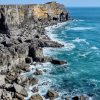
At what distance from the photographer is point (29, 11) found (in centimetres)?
14388

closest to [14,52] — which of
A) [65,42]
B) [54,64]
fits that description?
[54,64]

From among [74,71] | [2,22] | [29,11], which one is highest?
[29,11]

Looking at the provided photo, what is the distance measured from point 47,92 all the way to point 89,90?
9.16 m

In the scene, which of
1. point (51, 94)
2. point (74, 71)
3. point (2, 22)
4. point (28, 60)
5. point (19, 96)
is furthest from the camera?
point (2, 22)

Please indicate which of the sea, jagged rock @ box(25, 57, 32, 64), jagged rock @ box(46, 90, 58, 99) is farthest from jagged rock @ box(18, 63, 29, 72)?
jagged rock @ box(46, 90, 58, 99)

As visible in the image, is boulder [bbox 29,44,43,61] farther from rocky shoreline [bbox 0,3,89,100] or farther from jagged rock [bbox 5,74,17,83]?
jagged rock [bbox 5,74,17,83]

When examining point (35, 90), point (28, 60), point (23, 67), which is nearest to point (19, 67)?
point (23, 67)

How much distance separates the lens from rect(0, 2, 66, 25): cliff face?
118 m

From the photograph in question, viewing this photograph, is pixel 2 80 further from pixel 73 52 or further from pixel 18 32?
pixel 18 32

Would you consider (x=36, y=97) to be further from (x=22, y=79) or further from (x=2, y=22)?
(x=2, y=22)

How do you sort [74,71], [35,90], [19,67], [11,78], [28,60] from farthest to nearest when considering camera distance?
[28,60], [74,71], [19,67], [11,78], [35,90]

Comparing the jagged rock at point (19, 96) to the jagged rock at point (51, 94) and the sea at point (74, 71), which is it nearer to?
the jagged rock at point (51, 94)

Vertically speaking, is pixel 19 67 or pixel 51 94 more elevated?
pixel 19 67

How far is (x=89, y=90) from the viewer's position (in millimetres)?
61125
